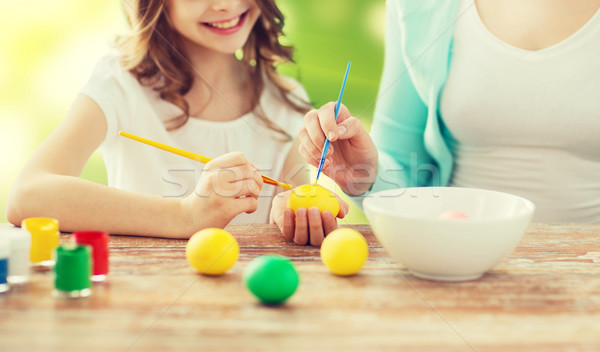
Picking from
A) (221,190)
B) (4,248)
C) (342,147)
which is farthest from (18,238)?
(342,147)

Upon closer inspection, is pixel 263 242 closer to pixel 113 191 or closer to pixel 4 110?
pixel 113 191

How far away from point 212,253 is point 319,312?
0.17m

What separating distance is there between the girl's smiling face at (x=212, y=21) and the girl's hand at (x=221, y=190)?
21.6 inches

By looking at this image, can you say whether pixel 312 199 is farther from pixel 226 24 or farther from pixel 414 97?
pixel 226 24

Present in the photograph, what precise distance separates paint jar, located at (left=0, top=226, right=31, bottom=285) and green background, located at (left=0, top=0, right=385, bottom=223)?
166 cm

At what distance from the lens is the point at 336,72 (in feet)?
7.50

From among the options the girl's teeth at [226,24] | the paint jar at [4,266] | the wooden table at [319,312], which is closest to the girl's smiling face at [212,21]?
the girl's teeth at [226,24]

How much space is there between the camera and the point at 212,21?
4.36 feet

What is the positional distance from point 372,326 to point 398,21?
0.97 metres

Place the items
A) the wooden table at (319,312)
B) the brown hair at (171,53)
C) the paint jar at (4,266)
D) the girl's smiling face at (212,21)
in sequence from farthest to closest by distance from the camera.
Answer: the brown hair at (171,53) → the girl's smiling face at (212,21) → the paint jar at (4,266) → the wooden table at (319,312)

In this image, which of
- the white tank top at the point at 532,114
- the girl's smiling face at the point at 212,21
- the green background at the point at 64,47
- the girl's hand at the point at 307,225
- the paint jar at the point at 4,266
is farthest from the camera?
the green background at the point at 64,47

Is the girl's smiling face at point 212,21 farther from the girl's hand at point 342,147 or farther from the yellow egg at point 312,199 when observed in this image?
the yellow egg at point 312,199

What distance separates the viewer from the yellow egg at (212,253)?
2.11ft

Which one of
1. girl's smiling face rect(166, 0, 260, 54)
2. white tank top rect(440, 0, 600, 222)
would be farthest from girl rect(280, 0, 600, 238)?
girl's smiling face rect(166, 0, 260, 54)
